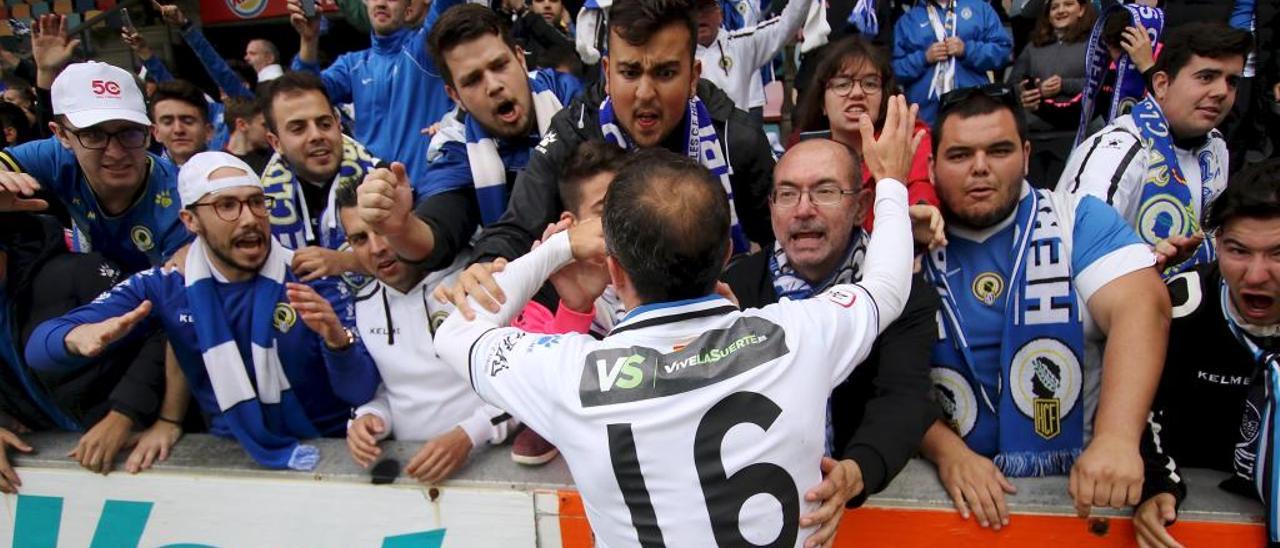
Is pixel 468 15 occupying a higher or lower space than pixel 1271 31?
higher

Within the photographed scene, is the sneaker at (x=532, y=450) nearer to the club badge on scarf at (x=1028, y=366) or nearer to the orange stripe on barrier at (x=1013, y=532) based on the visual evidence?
the orange stripe on barrier at (x=1013, y=532)

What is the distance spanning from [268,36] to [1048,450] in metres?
12.4

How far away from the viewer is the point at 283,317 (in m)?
3.05

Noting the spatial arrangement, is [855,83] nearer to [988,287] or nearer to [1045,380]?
[988,287]

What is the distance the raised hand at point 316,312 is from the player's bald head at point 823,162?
58.3 inches

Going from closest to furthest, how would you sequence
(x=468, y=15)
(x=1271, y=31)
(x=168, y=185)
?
1. (x=468, y=15)
2. (x=168, y=185)
3. (x=1271, y=31)

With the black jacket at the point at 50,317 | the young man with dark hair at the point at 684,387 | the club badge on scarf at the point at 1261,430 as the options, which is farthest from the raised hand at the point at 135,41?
the club badge on scarf at the point at 1261,430

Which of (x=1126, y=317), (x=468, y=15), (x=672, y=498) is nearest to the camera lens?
(x=672, y=498)

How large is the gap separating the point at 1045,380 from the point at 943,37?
4.42 meters

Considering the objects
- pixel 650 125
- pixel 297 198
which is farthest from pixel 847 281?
pixel 297 198

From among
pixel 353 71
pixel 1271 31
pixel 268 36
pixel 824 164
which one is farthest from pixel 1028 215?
pixel 268 36

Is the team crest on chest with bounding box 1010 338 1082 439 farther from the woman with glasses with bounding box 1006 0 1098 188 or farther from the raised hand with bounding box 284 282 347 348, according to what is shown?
the woman with glasses with bounding box 1006 0 1098 188

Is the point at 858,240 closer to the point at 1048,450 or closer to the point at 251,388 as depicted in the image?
the point at 1048,450

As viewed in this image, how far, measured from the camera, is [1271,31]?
231 inches
